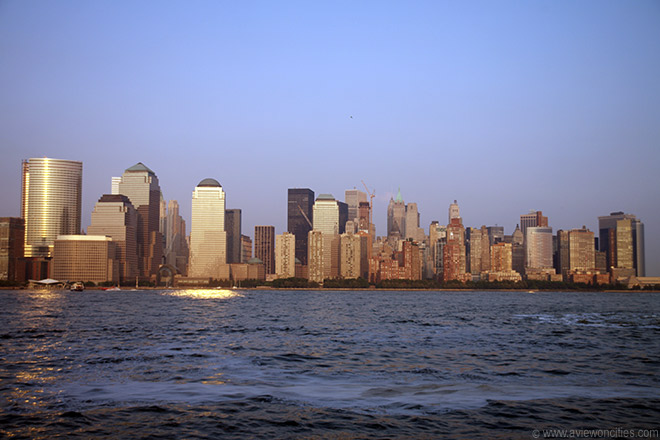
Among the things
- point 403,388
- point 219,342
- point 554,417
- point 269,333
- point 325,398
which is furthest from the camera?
point 269,333

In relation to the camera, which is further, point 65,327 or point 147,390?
point 65,327

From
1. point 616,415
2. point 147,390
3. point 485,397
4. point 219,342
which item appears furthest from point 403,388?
point 219,342

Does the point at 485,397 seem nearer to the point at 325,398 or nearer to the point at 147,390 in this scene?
the point at 325,398

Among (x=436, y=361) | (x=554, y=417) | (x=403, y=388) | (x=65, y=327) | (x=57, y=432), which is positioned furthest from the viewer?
(x=65, y=327)

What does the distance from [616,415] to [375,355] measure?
71.2 feet

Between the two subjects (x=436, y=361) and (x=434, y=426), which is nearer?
(x=434, y=426)

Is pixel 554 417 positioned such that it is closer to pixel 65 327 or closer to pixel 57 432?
pixel 57 432

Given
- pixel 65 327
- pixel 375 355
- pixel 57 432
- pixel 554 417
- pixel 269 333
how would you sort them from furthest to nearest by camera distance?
1. pixel 65 327
2. pixel 269 333
3. pixel 375 355
4. pixel 554 417
5. pixel 57 432

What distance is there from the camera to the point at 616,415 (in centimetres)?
2561

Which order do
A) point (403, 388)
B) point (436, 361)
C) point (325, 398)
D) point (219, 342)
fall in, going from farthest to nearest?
point (219, 342) → point (436, 361) → point (403, 388) → point (325, 398)

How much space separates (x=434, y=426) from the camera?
77.0 feet

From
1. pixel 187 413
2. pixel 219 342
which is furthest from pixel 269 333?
pixel 187 413

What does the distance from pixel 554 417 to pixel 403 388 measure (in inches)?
330

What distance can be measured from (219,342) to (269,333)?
11464 mm
